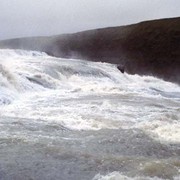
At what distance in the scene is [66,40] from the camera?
131 ft

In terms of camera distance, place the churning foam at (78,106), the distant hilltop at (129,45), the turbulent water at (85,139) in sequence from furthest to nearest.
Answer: the distant hilltop at (129,45), the churning foam at (78,106), the turbulent water at (85,139)

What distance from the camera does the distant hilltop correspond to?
102 feet

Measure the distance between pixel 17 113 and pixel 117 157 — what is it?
12.3 ft

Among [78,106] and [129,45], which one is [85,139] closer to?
[78,106]

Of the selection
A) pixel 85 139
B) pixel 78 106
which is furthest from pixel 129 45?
pixel 85 139

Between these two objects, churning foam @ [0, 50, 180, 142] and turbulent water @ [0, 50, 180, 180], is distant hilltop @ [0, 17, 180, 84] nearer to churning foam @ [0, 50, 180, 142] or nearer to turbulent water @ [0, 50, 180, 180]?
churning foam @ [0, 50, 180, 142]

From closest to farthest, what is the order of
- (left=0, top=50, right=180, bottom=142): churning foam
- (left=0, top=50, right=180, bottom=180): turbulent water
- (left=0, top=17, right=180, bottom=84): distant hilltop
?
(left=0, top=50, right=180, bottom=180): turbulent water → (left=0, top=50, right=180, bottom=142): churning foam → (left=0, top=17, right=180, bottom=84): distant hilltop

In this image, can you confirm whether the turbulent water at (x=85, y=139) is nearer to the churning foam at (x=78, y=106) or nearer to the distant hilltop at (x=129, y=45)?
the churning foam at (x=78, y=106)

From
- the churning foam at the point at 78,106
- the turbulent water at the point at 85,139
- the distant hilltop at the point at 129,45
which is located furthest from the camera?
the distant hilltop at the point at 129,45

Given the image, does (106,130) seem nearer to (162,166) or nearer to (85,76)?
(162,166)

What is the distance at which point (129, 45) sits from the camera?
34.4 meters

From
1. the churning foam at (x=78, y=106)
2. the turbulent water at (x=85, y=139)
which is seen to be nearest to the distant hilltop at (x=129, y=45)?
the churning foam at (x=78, y=106)

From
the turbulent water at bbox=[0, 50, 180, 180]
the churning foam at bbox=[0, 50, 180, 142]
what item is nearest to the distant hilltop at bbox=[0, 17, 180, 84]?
the churning foam at bbox=[0, 50, 180, 142]

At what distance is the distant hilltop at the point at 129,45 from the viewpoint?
102ft
